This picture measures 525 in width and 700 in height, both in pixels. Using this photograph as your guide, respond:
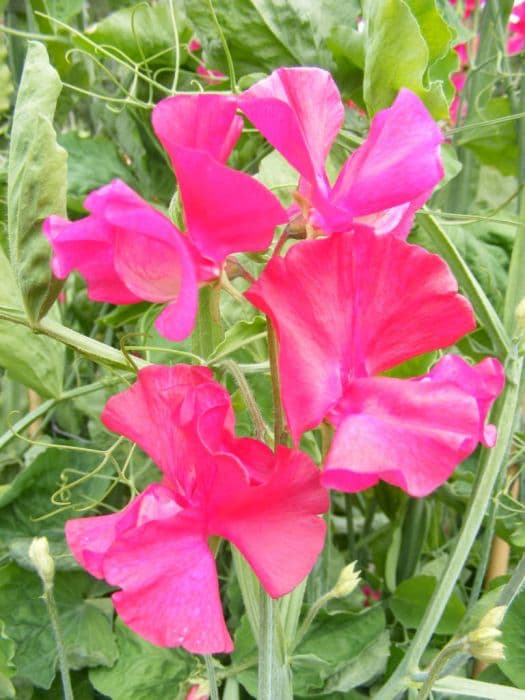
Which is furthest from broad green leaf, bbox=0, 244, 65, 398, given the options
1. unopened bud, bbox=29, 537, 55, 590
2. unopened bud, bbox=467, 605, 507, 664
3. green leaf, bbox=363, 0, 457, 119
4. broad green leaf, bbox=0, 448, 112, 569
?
unopened bud, bbox=467, 605, 507, 664

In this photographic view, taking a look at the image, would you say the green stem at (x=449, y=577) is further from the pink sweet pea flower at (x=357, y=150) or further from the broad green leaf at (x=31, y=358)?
the broad green leaf at (x=31, y=358)

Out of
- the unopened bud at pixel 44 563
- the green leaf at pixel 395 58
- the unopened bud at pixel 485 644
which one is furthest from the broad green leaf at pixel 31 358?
the unopened bud at pixel 485 644

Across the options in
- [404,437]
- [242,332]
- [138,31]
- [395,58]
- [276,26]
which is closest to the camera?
[404,437]

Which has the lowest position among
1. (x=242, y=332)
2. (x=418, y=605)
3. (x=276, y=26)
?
(x=418, y=605)

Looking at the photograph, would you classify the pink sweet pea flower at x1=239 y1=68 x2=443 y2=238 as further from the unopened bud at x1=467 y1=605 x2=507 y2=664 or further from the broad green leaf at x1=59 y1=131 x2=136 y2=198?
the broad green leaf at x1=59 y1=131 x2=136 y2=198

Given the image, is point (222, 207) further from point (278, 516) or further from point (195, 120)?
point (278, 516)

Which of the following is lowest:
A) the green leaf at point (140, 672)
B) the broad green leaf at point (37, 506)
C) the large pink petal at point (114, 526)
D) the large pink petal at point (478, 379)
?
the green leaf at point (140, 672)

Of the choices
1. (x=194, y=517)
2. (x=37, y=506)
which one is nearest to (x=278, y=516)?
(x=194, y=517)
